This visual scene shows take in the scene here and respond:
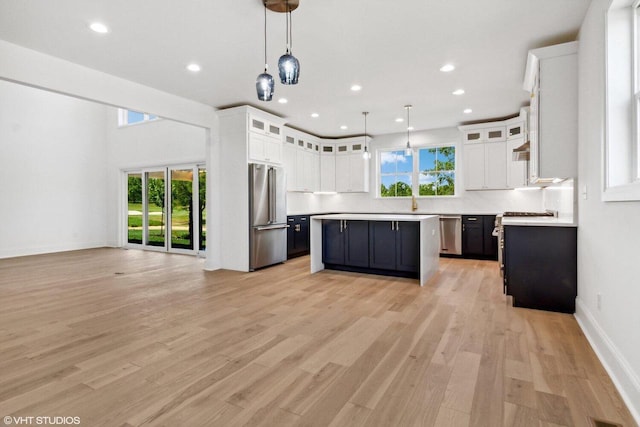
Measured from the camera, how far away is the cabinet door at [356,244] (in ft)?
17.1

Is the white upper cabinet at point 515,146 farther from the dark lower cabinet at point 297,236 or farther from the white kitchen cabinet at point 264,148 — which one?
the white kitchen cabinet at point 264,148

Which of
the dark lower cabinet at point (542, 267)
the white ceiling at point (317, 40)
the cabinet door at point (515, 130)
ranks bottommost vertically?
the dark lower cabinet at point (542, 267)

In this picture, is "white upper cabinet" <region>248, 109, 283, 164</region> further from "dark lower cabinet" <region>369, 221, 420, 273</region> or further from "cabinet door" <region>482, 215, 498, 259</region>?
"cabinet door" <region>482, 215, 498, 259</region>

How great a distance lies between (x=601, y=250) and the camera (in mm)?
2480

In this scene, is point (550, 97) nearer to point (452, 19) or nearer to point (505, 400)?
point (452, 19)

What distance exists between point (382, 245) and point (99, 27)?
4.29 meters

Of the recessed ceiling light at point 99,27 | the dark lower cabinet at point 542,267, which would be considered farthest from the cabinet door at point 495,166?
the recessed ceiling light at point 99,27

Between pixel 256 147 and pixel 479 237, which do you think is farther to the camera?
pixel 479 237

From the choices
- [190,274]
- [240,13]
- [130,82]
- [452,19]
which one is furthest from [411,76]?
[190,274]

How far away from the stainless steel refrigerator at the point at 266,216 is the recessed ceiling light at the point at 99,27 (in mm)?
2769

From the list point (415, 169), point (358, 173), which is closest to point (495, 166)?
point (415, 169)

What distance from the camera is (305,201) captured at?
844 cm

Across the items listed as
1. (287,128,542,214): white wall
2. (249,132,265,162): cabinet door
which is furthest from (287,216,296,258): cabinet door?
(249,132,265,162): cabinet door
